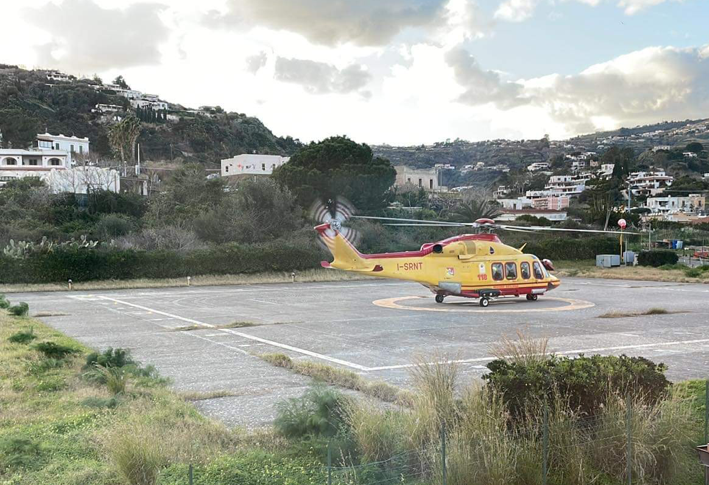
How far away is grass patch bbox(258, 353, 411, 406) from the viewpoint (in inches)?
368

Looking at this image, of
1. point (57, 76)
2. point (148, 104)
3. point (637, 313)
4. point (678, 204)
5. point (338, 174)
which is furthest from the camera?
point (57, 76)

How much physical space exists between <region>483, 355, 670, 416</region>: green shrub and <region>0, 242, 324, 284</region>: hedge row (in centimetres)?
3370

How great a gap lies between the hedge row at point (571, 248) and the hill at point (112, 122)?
78797 mm

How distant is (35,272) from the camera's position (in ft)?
115

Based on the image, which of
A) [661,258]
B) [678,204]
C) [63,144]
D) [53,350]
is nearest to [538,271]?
[53,350]

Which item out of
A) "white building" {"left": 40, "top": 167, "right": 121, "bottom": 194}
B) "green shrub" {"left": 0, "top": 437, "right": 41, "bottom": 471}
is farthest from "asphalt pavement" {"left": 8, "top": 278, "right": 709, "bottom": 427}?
"white building" {"left": 40, "top": 167, "right": 121, "bottom": 194}

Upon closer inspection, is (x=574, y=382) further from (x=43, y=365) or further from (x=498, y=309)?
(x=498, y=309)

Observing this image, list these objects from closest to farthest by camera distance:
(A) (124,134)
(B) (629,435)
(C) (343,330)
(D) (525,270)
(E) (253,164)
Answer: (B) (629,435), (C) (343,330), (D) (525,270), (A) (124,134), (E) (253,164)

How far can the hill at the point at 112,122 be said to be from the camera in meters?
107

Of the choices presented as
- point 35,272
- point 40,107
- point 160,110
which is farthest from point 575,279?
point 160,110

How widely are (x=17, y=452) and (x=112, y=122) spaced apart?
124 m

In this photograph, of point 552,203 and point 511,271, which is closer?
point 511,271

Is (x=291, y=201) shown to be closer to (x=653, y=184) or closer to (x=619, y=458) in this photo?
(x=619, y=458)

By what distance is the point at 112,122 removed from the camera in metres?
120
